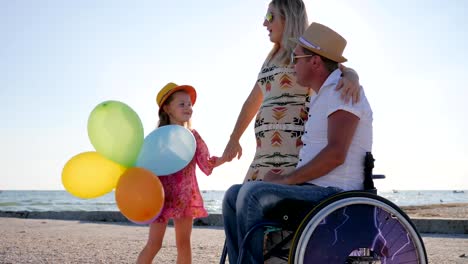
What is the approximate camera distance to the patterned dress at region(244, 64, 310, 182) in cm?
351

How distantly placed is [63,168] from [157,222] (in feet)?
2.46

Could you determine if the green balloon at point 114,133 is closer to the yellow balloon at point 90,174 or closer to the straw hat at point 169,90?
the yellow balloon at point 90,174

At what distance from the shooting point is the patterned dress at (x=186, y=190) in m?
4.02

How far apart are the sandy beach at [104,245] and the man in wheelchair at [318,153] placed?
2906 mm

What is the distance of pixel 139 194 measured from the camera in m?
3.52

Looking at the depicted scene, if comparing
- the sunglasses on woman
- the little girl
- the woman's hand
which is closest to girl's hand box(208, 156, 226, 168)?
the little girl

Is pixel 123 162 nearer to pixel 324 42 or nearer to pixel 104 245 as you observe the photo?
pixel 324 42

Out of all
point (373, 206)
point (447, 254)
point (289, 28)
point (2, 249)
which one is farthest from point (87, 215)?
point (373, 206)

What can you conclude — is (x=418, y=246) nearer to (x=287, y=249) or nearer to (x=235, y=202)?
(x=287, y=249)

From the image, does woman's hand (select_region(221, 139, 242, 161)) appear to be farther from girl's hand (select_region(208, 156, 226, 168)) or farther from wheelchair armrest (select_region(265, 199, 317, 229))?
wheelchair armrest (select_region(265, 199, 317, 229))

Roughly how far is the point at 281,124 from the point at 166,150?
809 mm

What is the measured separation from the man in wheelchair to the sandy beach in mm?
2906

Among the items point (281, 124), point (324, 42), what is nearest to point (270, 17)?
point (281, 124)

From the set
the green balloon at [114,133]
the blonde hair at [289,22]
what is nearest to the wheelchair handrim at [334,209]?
the blonde hair at [289,22]
